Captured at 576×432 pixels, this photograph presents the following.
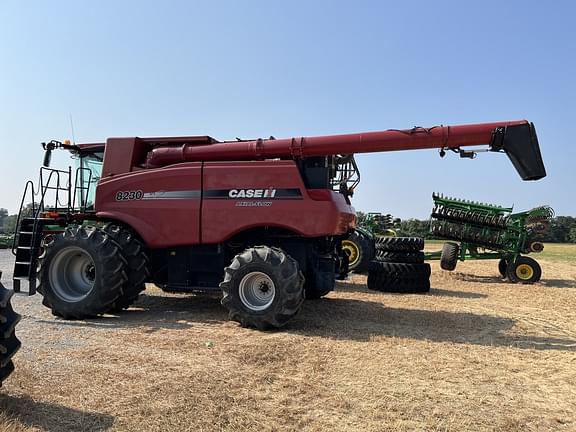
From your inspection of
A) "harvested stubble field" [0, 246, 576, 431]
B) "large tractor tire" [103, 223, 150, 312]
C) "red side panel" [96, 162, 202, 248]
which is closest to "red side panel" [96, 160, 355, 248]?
"red side panel" [96, 162, 202, 248]

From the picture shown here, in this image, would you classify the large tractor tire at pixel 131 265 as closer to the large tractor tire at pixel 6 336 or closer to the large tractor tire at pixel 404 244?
the large tractor tire at pixel 6 336

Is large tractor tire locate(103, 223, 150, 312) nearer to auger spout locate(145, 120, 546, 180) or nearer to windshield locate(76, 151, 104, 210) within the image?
auger spout locate(145, 120, 546, 180)

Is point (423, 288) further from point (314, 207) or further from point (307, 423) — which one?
point (307, 423)

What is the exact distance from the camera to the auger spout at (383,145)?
6.87m

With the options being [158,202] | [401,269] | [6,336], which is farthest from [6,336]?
[401,269]

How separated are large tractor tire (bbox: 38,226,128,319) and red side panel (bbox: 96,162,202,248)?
56cm

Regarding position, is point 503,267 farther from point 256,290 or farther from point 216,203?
point 216,203

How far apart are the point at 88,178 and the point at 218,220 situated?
3.25 metres

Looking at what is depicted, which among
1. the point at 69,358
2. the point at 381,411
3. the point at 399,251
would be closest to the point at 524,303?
the point at 399,251

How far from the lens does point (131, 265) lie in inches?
314

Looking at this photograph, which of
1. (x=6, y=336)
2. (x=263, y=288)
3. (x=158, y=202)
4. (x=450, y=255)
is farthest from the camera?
(x=450, y=255)

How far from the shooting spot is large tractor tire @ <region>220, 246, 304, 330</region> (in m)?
6.95

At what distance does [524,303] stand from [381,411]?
785 cm

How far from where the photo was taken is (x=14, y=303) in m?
8.99
